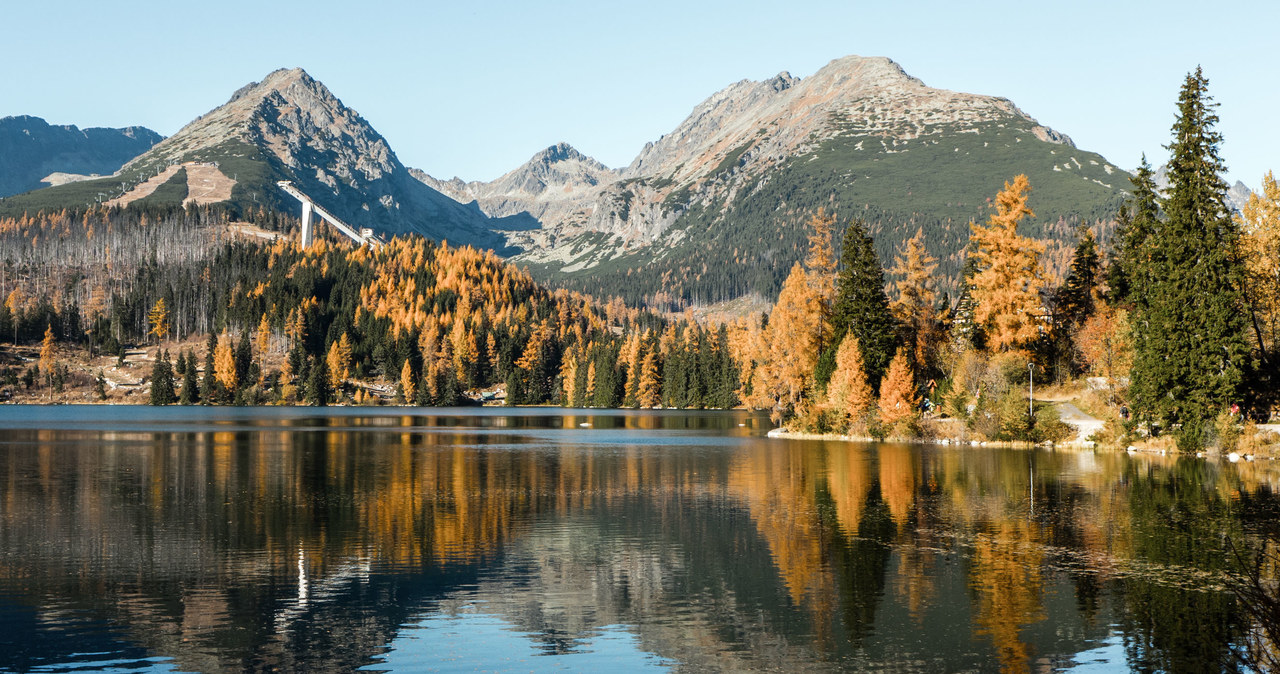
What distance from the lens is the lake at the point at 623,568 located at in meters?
20.4

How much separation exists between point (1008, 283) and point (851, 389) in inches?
700

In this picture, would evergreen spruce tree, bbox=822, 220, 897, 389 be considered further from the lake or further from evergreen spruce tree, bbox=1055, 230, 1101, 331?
the lake

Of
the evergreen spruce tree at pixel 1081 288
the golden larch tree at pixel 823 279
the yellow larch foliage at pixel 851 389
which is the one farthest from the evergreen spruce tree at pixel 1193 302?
the golden larch tree at pixel 823 279

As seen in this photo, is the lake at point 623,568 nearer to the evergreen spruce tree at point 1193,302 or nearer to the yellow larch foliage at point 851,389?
the evergreen spruce tree at point 1193,302

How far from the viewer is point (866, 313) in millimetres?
96250

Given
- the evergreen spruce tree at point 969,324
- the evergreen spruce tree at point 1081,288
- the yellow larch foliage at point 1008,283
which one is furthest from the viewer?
the evergreen spruce tree at point 1081,288

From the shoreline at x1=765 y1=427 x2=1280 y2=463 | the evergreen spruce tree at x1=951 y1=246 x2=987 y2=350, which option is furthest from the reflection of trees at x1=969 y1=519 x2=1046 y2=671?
the evergreen spruce tree at x1=951 y1=246 x2=987 y2=350

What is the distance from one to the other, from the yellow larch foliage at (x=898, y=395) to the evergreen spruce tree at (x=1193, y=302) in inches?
842

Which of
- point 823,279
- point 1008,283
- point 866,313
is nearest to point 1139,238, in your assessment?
point 1008,283

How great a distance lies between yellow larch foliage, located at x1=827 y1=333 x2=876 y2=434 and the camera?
297 ft

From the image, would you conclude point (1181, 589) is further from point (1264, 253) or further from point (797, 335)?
point (797, 335)

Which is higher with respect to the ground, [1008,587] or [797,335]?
[797,335]

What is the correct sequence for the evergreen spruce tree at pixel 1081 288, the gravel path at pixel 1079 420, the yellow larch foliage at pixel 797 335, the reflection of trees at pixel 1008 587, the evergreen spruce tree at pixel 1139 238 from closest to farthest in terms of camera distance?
1. the reflection of trees at pixel 1008 587
2. the evergreen spruce tree at pixel 1139 238
3. the gravel path at pixel 1079 420
4. the evergreen spruce tree at pixel 1081 288
5. the yellow larch foliage at pixel 797 335

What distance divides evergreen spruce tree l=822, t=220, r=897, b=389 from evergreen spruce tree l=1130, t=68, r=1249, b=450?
87.7 feet
